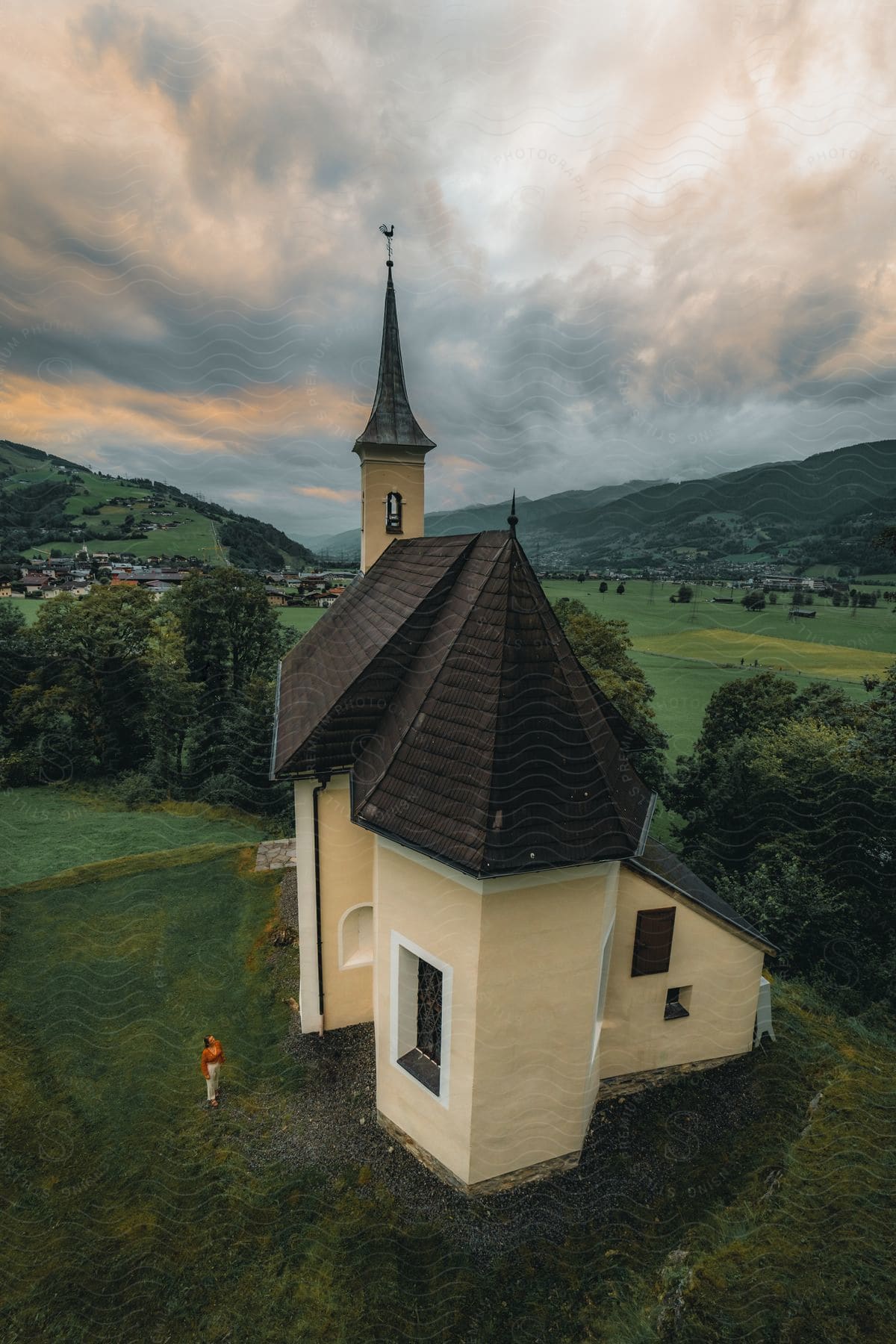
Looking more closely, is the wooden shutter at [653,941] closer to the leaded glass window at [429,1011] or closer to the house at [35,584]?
the leaded glass window at [429,1011]

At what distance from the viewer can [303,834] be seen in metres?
7.49

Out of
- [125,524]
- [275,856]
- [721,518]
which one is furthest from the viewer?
[125,524]

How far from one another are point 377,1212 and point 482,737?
5.28 meters

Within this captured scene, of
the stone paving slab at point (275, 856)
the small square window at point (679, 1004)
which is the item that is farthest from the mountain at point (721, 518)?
the stone paving slab at point (275, 856)

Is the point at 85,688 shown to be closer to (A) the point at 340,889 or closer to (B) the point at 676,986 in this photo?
(A) the point at 340,889

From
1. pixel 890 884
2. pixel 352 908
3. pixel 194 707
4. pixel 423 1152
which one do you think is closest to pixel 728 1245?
pixel 423 1152

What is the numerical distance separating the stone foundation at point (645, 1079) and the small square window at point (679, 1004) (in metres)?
0.81

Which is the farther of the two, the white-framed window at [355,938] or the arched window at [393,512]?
the arched window at [393,512]

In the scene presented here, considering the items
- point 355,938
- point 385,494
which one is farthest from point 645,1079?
point 385,494

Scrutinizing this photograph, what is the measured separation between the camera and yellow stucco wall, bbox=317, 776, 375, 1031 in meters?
7.40

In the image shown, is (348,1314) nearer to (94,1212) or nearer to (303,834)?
(94,1212)

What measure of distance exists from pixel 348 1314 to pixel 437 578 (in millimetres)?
7647

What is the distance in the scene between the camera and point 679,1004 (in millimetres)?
7332

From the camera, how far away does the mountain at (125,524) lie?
4900 centimetres
